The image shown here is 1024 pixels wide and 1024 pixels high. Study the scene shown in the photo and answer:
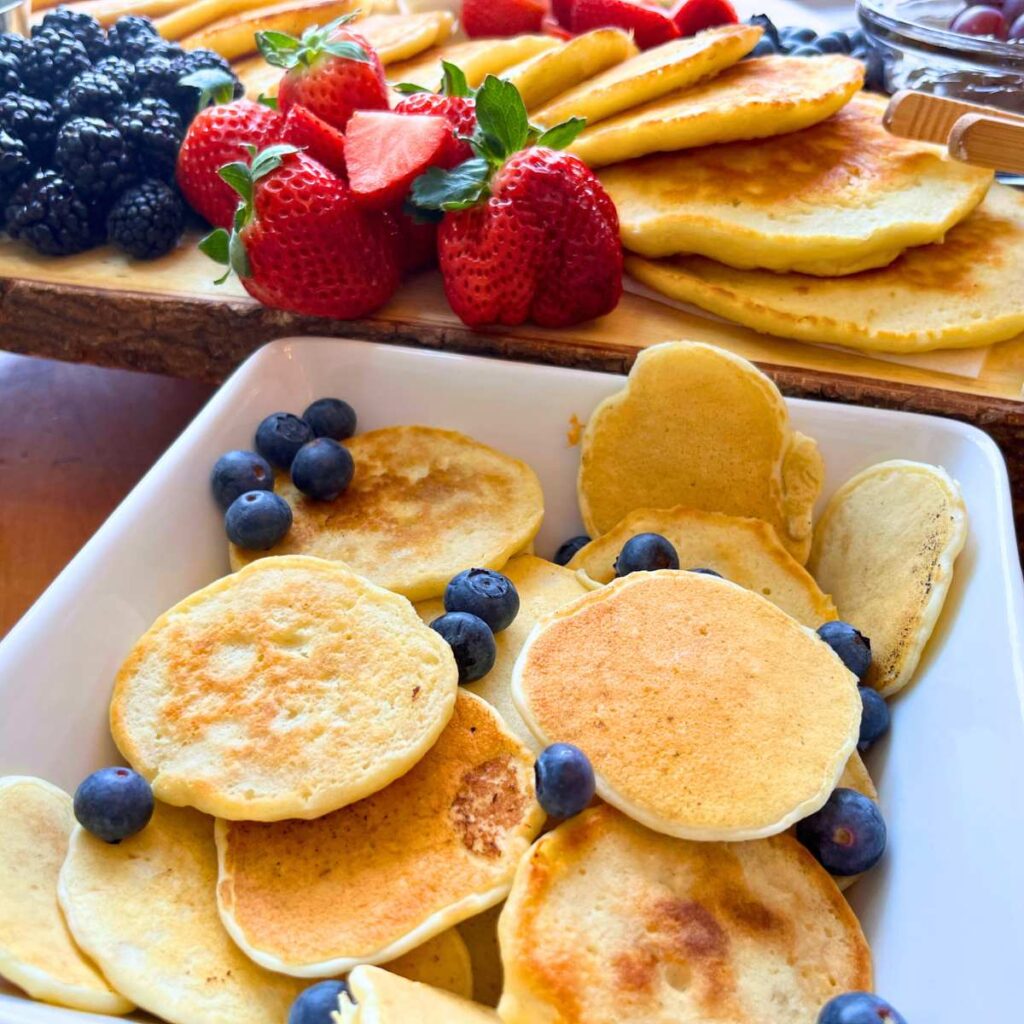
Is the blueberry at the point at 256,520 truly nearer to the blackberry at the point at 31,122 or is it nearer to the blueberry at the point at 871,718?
the blueberry at the point at 871,718

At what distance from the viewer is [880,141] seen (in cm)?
160

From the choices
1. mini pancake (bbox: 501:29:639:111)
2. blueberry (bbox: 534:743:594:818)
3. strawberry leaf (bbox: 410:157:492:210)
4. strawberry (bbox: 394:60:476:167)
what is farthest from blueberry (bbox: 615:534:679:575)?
mini pancake (bbox: 501:29:639:111)

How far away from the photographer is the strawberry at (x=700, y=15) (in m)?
1.97

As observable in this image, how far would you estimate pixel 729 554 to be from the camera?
1.18m

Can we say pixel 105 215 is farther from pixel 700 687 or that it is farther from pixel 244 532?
pixel 700 687

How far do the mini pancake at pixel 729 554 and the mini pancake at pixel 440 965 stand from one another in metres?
0.48

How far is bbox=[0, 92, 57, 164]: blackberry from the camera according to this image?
1614 millimetres

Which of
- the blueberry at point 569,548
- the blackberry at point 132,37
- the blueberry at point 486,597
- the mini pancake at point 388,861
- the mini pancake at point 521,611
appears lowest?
the blueberry at point 569,548

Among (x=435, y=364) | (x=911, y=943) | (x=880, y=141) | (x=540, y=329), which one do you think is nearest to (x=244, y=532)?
(x=435, y=364)

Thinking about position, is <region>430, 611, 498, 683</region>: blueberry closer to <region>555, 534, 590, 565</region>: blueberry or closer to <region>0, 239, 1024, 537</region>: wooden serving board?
<region>555, 534, 590, 565</region>: blueberry

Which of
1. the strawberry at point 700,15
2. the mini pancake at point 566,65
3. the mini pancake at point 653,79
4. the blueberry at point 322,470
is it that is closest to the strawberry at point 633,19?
the strawberry at point 700,15

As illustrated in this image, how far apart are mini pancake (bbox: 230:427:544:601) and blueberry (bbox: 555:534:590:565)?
72 millimetres

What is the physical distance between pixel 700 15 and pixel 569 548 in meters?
1.28

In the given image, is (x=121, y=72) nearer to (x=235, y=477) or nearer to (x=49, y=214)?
(x=49, y=214)
